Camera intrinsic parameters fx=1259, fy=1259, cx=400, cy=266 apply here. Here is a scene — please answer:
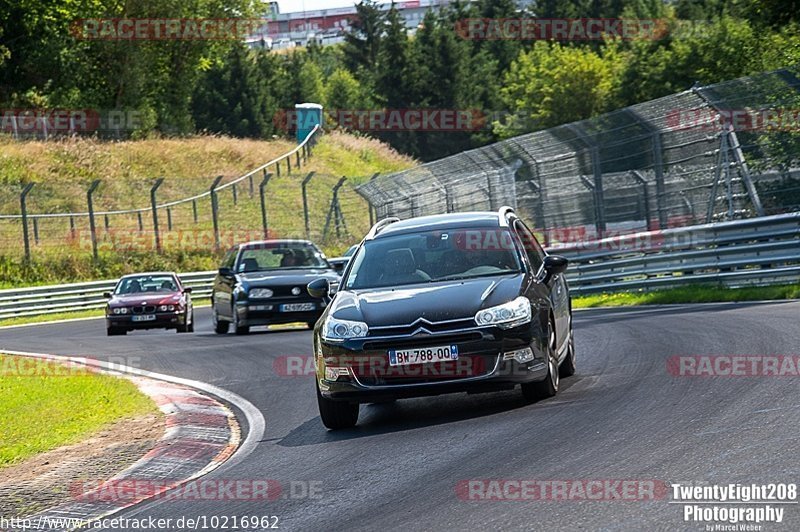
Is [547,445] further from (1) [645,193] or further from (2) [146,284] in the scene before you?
(2) [146,284]

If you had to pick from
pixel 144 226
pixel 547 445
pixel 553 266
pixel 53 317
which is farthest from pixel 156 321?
pixel 144 226

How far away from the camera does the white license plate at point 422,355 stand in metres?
9.04

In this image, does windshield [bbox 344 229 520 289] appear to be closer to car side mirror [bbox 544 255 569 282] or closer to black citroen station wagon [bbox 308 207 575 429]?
black citroen station wagon [bbox 308 207 575 429]

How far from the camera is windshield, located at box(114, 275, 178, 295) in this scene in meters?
25.5

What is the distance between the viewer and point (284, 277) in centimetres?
2088

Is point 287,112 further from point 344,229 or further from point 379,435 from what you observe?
point 379,435

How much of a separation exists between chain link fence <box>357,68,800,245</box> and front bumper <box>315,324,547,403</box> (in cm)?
1134

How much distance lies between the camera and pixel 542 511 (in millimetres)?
5988

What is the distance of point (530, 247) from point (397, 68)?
87.3m

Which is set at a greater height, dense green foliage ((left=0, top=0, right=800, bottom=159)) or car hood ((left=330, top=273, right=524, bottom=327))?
dense green foliage ((left=0, top=0, right=800, bottom=159))

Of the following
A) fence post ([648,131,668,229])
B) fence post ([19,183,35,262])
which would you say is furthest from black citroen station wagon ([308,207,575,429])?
fence post ([19,183,35,262])

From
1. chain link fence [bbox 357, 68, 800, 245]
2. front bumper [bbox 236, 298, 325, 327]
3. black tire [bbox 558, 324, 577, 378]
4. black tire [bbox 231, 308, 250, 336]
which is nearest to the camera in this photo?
black tire [bbox 558, 324, 577, 378]

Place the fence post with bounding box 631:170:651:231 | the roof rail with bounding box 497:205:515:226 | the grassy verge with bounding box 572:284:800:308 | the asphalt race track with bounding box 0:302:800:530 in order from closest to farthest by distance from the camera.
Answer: the asphalt race track with bounding box 0:302:800:530
the roof rail with bounding box 497:205:515:226
the grassy verge with bounding box 572:284:800:308
the fence post with bounding box 631:170:651:231

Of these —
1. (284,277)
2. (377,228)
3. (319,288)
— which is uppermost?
(377,228)
